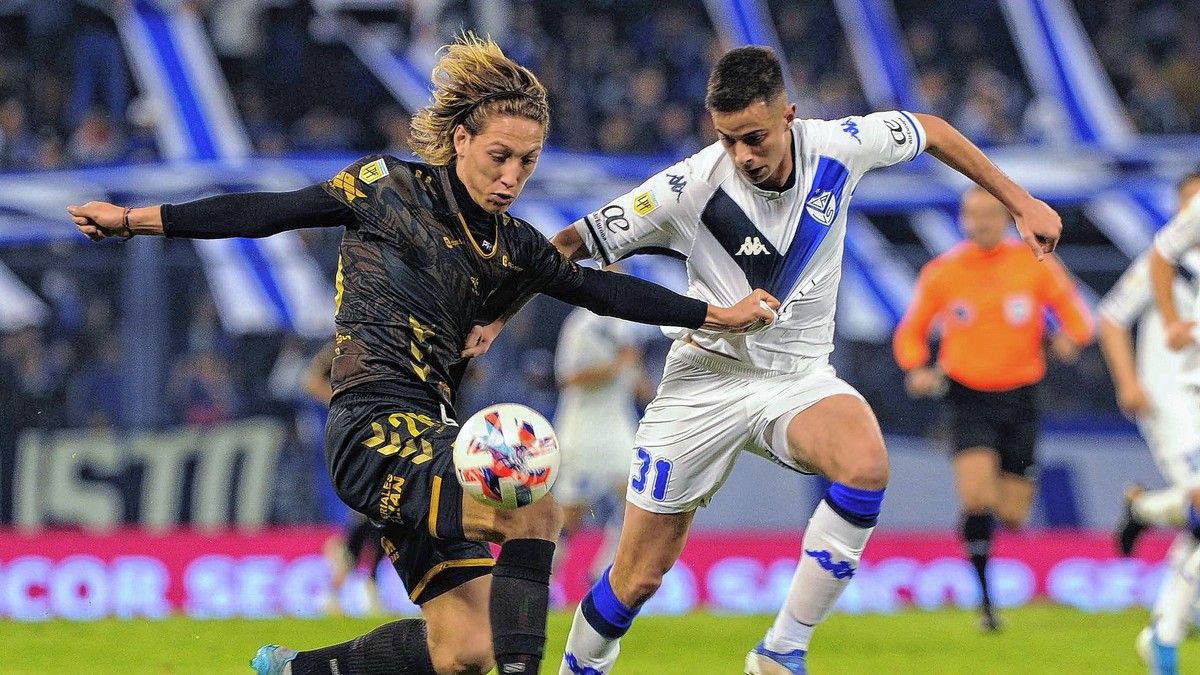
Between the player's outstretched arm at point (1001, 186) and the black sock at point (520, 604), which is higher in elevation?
the player's outstretched arm at point (1001, 186)

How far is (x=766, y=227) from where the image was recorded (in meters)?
5.87

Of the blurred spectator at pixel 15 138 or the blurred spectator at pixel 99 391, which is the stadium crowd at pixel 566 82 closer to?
the blurred spectator at pixel 15 138

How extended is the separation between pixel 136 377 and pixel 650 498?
8.12m

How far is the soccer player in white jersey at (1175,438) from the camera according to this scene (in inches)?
248

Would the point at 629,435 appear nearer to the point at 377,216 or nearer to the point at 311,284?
the point at 311,284

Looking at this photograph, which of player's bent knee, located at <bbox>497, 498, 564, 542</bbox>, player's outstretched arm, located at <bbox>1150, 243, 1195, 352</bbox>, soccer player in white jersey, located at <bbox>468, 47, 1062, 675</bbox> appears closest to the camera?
player's bent knee, located at <bbox>497, 498, 564, 542</bbox>

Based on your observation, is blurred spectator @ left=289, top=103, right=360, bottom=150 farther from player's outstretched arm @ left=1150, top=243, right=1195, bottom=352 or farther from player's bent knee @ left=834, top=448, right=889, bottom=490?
player's bent knee @ left=834, top=448, right=889, bottom=490

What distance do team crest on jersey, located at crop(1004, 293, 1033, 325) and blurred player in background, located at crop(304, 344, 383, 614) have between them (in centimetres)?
399

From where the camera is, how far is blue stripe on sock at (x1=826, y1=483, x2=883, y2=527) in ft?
18.0

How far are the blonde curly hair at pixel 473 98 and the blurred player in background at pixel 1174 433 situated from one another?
3.05 metres

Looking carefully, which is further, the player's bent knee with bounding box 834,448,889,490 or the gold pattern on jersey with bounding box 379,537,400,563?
the player's bent knee with bounding box 834,448,889,490

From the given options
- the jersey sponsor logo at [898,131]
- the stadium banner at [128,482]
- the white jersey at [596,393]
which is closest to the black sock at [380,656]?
the jersey sponsor logo at [898,131]

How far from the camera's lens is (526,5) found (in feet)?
58.7

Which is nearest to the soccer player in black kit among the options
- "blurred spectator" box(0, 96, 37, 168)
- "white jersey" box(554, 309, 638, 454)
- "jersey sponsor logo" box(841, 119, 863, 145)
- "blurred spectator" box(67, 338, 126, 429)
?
"jersey sponsor logo" box(841, 119, 863, 145)
